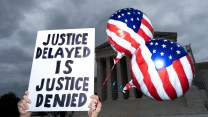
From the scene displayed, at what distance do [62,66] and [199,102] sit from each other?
25591 mm

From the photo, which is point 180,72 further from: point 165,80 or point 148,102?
point 148,102

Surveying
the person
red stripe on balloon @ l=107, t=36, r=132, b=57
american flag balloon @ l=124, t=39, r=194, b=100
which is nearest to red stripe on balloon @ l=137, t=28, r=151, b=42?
Answer: red stripe on balloon @ l=107, t=36, r=132, b=57

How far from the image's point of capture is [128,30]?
6.03 m

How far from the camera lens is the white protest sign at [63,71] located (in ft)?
11.6

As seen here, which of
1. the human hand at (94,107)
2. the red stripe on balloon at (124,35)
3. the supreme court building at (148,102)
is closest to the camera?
the human hand at (94,107)

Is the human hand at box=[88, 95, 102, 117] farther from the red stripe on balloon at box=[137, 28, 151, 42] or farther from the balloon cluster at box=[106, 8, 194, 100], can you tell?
the red stripe on balloon at box=[137, 28, 151, 42]

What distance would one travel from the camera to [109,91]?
38062mm

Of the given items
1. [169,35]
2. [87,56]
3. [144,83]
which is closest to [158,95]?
[144,83]

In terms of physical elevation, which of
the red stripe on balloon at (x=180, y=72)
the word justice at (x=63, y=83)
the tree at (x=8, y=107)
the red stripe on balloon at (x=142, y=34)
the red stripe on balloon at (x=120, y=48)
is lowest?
the tree at (x=8, y=107)

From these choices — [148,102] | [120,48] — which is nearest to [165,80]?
[120,48]

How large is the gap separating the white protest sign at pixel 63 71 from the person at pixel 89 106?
8 centimetres

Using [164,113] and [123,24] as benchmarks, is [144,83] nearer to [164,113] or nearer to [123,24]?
[123,24]

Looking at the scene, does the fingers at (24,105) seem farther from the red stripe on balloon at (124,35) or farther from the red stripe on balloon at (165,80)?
the red stripe on balloon at (124,35)

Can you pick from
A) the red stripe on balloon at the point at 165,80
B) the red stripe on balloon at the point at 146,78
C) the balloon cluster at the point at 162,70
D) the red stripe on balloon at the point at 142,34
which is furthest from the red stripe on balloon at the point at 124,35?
the red stripe on balloon at the point at 165,80
